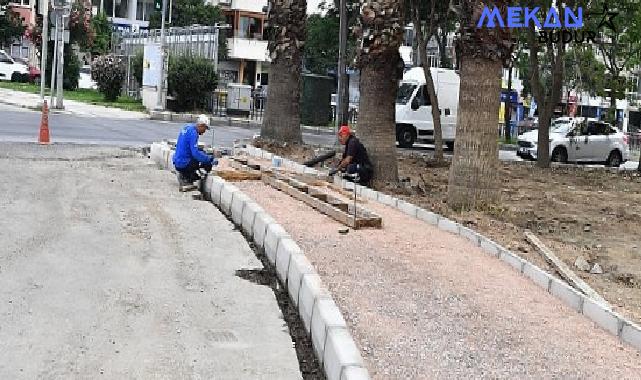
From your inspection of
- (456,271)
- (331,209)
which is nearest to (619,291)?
(456,271)

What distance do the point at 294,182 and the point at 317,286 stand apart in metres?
6.98

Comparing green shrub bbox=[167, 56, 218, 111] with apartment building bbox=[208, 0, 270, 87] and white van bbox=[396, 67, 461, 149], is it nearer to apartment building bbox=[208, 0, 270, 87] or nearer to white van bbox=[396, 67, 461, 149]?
white van bbox=[396, 67, 461, 149]

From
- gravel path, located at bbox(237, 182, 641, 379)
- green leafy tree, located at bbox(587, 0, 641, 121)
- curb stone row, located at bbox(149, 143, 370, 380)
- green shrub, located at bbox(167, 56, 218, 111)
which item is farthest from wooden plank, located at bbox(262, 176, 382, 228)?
green shrub, located at bbox(167, 56, 218, 111)

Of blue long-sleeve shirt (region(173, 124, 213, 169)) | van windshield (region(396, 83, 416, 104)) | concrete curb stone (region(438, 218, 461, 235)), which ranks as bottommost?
concrete curb stone (region(438, 218, 461, 235))

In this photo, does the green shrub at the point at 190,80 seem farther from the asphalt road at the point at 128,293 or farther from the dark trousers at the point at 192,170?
the asphalt road at the point at 128,293

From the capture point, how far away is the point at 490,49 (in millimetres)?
12023

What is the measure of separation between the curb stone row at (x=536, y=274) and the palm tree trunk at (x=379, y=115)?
29.3 inches

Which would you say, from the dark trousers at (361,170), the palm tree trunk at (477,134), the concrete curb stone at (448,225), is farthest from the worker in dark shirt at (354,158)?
the concrete curb stone at (448,225)

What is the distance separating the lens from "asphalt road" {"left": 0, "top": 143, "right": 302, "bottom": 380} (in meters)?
6.17

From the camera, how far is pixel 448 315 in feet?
23.3

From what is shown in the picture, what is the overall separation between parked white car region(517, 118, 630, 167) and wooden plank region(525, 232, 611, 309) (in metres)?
20.7

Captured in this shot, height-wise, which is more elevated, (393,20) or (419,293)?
(393,20)

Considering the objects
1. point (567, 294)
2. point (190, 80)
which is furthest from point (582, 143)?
point (567, 294)

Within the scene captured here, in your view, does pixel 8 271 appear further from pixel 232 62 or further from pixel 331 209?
pixel 232 62
